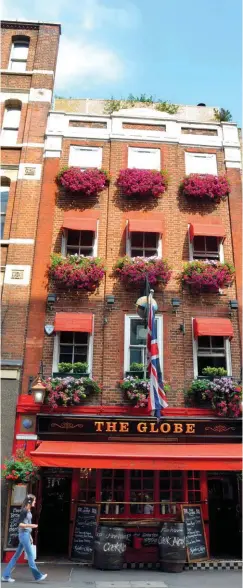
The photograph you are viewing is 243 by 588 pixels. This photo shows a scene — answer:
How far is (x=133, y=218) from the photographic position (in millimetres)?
14703

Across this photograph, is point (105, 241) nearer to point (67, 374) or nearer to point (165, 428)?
point (67, 374)

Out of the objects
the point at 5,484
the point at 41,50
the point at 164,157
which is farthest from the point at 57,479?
the point at 41,50

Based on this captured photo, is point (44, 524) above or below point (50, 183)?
below

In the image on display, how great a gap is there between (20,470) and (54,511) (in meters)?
3.69

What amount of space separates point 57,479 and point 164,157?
11.0 meters

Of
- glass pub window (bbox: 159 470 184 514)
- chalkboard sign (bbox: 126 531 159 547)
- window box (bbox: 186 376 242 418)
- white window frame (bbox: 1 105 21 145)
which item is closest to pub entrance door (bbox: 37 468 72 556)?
chalkboard sign (bbox: 126 531 159 547)

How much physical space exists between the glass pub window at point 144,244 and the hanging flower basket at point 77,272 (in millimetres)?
1258

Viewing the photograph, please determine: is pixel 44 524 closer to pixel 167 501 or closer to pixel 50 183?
pixel 167 501

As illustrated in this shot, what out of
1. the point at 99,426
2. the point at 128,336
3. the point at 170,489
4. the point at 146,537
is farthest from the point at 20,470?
the point at 128,336

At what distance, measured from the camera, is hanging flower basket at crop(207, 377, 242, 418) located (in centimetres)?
1248

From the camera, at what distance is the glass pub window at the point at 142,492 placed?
39.3 feet

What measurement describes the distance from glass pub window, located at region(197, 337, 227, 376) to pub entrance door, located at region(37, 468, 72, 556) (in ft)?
17.0

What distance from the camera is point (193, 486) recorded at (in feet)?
40.1

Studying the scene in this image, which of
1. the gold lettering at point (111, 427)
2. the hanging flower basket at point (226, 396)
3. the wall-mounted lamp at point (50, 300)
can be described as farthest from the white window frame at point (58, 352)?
the hanging flower basket at point (226, 396)
